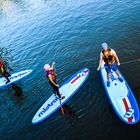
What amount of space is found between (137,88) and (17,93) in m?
8.39

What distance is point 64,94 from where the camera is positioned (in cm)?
1480

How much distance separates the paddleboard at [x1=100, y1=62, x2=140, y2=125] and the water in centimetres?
39

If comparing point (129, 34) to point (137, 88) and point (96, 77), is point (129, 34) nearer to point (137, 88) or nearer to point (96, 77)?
point (96, 77)

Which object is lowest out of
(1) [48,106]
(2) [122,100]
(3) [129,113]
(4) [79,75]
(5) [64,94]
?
(3) [129,113]

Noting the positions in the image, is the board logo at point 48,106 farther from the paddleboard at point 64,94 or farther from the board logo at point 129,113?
the board logo at point 129,113

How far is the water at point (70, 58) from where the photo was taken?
1249 cm

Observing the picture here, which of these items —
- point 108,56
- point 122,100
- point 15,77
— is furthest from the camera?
point 15,77

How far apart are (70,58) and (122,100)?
24.4ft

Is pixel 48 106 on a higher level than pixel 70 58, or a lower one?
lower

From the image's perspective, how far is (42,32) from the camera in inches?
1024

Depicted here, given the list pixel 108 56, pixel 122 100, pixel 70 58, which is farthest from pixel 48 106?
pixel 70 58

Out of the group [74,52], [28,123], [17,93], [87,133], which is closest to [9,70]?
[17,93]

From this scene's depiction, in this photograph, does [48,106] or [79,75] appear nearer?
[48,106]

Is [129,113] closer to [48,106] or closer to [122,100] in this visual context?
[122,100]
